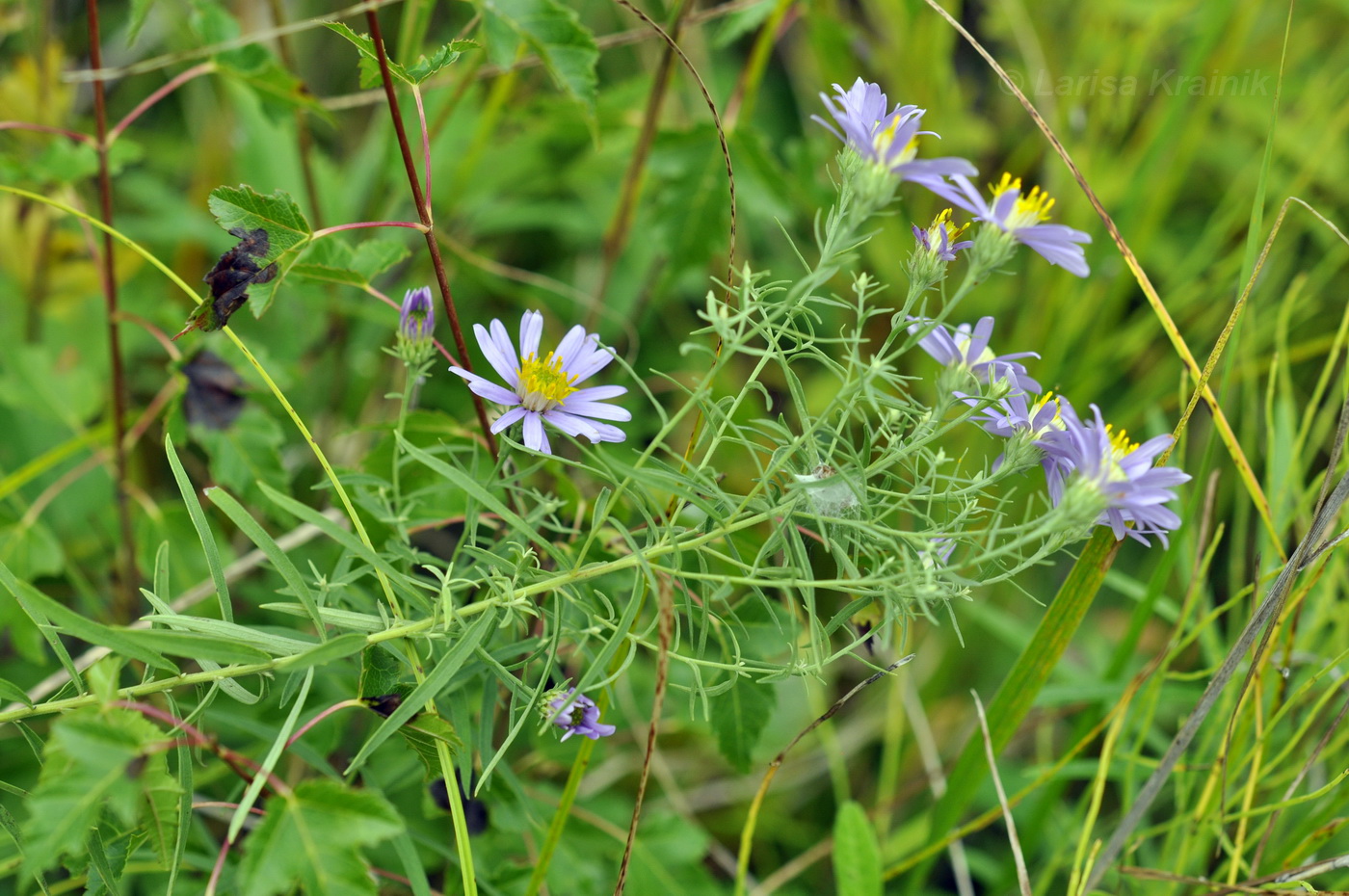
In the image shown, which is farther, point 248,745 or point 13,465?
Result: point 13,465

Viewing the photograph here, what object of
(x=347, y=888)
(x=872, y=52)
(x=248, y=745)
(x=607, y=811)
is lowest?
(x=607, y=811)

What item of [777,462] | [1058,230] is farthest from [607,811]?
[1058,230]

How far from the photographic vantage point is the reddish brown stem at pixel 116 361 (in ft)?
2.56

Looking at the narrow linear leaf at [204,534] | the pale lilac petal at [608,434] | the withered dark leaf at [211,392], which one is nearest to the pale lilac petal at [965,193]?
the pale lilac petal at [608,434]

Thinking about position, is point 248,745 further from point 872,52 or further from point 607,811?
point 872,52

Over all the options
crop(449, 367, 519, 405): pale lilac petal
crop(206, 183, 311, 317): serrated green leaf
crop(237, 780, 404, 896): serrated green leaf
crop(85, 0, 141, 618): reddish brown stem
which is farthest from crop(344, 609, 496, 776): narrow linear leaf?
crop(85, 0, 141, 618): reddish brown stem

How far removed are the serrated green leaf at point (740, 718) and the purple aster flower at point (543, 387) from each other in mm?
284

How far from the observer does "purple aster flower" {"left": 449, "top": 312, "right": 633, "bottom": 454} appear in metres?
0.52

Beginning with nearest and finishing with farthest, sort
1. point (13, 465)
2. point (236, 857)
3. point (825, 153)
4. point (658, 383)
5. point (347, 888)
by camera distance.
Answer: point (347, 888)
point (236, 857)
point (13, 465)
point (658, 383)
point (825, 153)

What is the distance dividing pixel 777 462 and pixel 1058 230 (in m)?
0.19

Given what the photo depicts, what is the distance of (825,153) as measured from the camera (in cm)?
141

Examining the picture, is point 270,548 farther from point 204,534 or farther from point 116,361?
point 116,361

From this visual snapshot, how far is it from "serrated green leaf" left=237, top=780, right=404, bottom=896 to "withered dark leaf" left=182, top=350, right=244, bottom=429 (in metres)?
0.45

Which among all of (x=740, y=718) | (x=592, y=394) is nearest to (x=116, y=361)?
(x=592, y=394)
